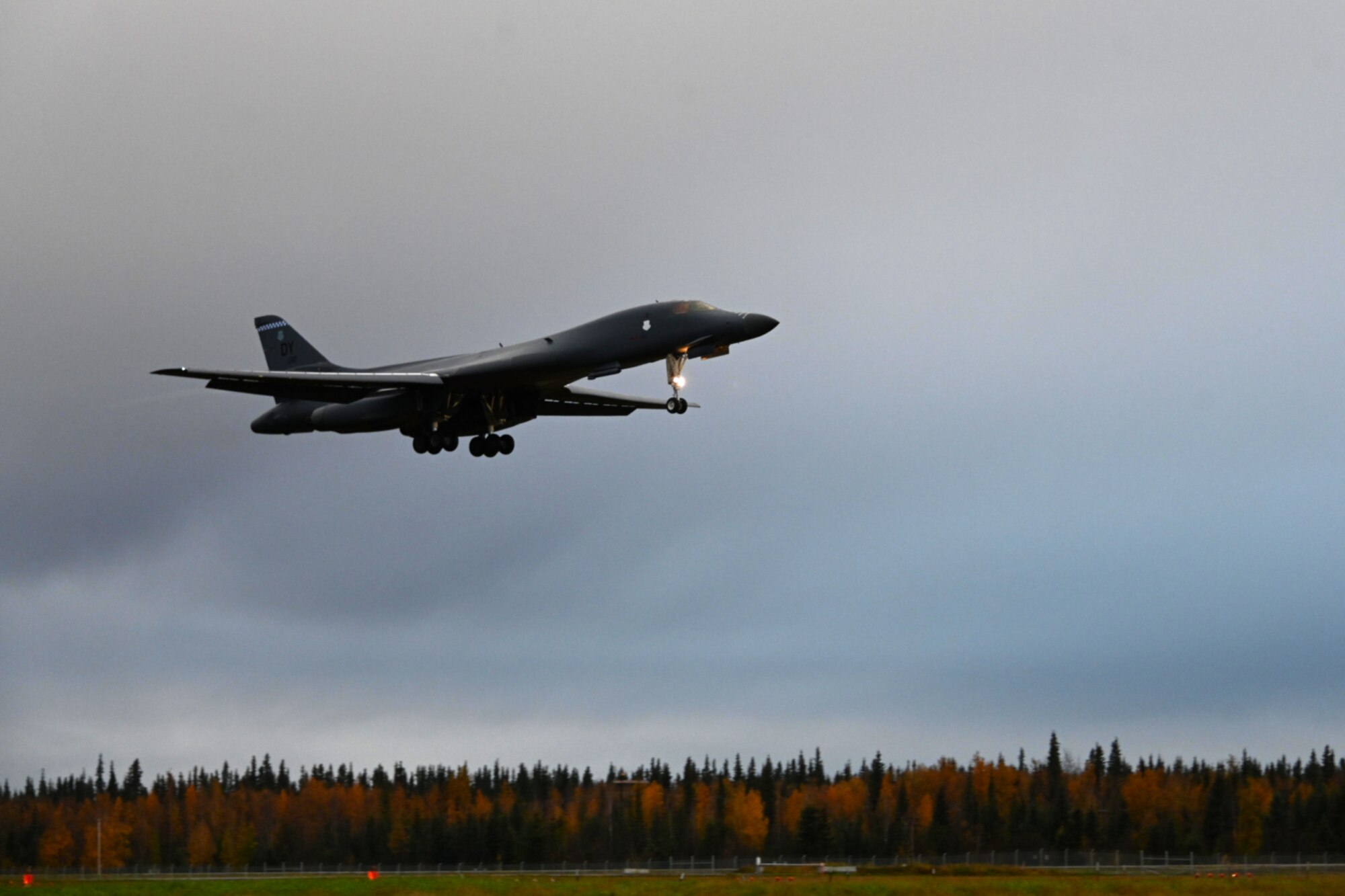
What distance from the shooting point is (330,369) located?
193ft

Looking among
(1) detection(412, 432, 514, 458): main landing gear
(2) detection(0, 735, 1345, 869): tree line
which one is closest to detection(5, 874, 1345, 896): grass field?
(1) detection(412, 432, 514, 458): main landing gear

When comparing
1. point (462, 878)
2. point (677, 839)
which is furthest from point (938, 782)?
point (462, 878)

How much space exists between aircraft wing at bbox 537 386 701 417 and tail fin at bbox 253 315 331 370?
9006 millimetres

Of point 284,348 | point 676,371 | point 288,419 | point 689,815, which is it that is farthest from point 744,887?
point 689,815

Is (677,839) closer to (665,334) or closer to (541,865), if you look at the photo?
(541,865)

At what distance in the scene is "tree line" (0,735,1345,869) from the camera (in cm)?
11188

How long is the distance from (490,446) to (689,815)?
77.8 metres

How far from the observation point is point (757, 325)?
46469 mm

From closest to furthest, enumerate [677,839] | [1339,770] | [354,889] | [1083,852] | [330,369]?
[354,889]
[330,369]
[1083,852]
[677,839]
[1339,770]

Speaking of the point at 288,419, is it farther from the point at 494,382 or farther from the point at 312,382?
the point at 494,382

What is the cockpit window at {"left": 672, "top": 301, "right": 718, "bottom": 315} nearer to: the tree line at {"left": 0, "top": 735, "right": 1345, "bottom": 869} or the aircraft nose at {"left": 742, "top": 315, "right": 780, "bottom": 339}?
the aircraft nose at {"left": 742, "top": 315, "right": 780, "bottom": 339}

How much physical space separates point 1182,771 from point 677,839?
55858 mm

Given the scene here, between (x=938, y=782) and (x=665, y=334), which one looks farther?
(x=938, y=782)

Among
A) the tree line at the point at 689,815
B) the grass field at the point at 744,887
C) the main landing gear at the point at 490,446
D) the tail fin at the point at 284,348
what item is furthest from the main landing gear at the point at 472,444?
the tree line at the point at 689,815
